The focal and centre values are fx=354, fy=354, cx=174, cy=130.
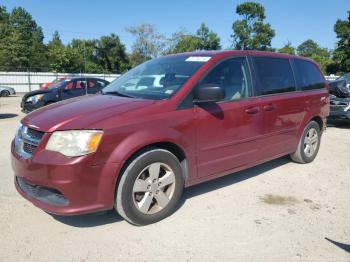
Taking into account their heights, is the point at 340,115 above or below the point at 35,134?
below

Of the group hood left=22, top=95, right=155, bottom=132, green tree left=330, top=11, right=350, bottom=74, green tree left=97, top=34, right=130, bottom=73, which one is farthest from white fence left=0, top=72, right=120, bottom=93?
green tree left=330, top=11, right=350, bottom=74

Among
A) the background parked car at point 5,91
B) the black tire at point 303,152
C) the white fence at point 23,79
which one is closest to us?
the black tire at point 303,152

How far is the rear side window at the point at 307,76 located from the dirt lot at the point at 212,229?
5.57ft

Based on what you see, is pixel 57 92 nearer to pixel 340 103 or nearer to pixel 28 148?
pixel 340 103

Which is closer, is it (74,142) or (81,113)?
(74,142)

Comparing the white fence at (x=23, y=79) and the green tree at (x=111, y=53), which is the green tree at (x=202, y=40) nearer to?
the green tree at (x=111, y=53)

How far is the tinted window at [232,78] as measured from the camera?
4227 millimetres

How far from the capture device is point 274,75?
511cm

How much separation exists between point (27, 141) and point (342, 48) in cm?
4847

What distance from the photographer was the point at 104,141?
3209 millimetres

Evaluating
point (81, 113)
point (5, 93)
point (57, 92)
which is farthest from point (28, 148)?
point (5, 93)

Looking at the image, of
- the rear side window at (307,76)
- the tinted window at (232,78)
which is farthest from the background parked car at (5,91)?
the tinted window at (232,78)

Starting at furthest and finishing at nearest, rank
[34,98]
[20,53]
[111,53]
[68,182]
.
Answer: [111,53], [20,53], [34,98], [68,182]

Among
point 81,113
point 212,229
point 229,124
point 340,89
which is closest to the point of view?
point 81,113
